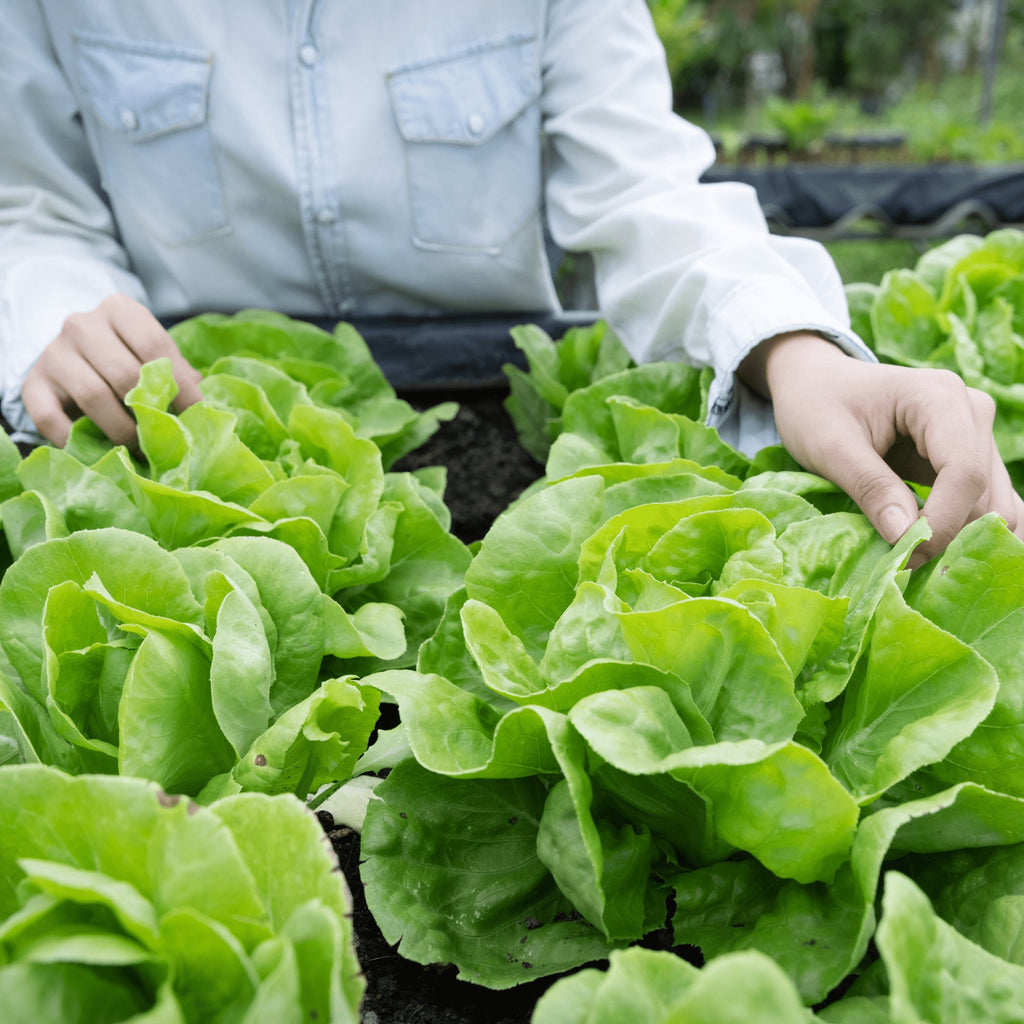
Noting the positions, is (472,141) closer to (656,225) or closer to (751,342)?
(656,225)

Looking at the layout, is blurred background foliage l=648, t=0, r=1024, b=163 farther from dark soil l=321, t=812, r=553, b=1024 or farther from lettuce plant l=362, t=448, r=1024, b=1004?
dark soil l=321, t=812, r=553, b=1024

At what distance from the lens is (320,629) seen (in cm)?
100

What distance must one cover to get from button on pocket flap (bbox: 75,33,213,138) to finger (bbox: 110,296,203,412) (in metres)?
0.42

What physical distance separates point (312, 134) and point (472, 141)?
281mm

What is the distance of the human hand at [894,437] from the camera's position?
3.24 feet

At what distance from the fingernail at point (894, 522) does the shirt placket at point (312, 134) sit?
1.14 metres

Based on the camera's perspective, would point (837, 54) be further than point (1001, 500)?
Yes

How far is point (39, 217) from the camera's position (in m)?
1.69

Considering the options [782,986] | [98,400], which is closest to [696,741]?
[782,986]

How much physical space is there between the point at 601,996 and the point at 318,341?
134 cm

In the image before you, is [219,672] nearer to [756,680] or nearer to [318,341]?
[756,680]

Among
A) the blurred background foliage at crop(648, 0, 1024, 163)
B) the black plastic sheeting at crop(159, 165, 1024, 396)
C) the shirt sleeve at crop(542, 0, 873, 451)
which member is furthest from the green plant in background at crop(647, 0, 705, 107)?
the shirt sleeve at crop(542, 0, 873, 451)

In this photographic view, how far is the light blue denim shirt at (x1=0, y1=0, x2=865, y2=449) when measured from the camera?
1.58 metres

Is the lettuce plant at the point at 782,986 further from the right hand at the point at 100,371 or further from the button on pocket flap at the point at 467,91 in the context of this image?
the button on pocket flap at the point at 467,91
